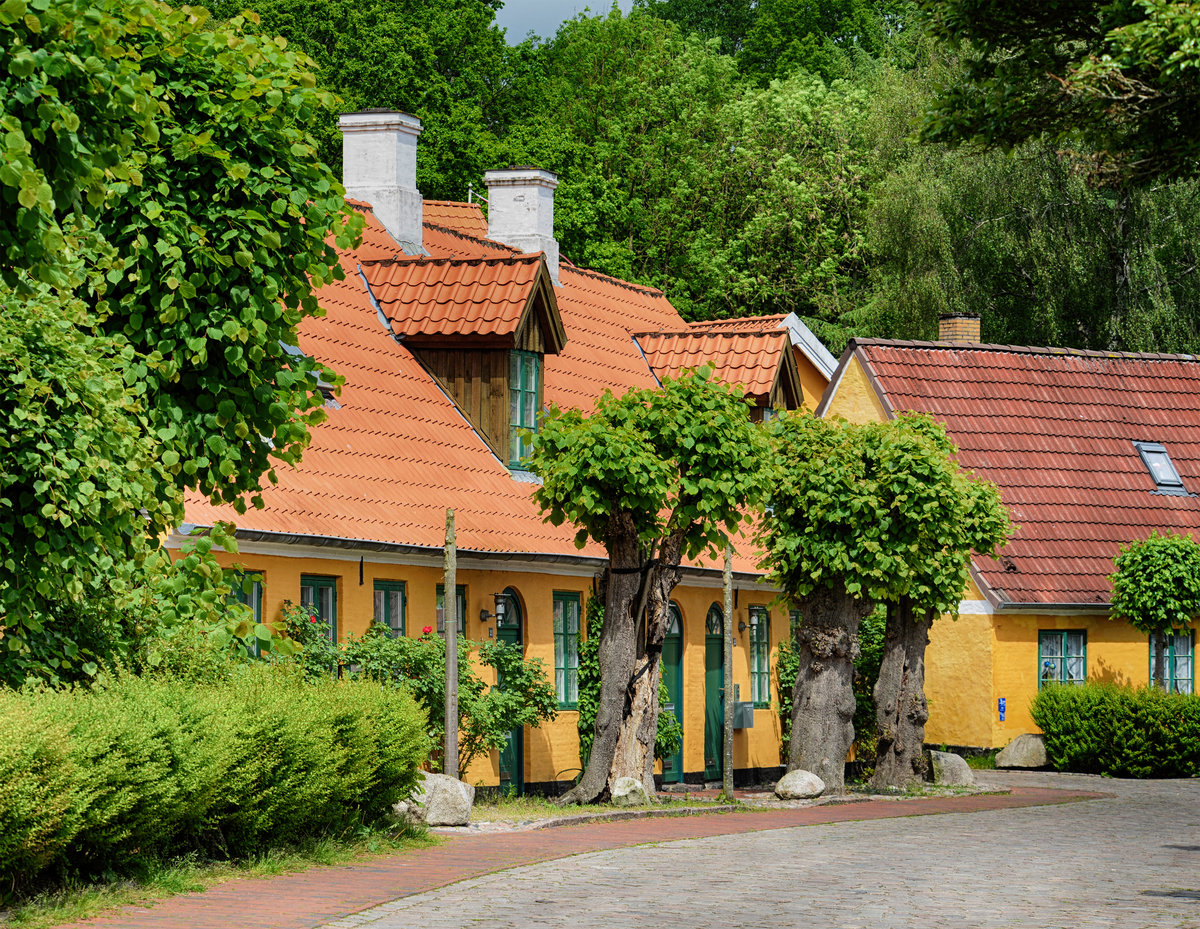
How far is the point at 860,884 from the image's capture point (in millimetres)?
13641

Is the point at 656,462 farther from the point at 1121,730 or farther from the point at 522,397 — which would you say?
the point at 1121,730

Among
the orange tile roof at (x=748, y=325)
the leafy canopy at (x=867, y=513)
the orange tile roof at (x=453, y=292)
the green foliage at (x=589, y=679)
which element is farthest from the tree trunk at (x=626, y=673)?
the orange tile roof at (x=748, y=325)

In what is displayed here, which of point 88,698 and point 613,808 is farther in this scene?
point 613,808

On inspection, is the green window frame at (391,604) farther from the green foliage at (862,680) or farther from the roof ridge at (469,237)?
the green foliage at (862,680)

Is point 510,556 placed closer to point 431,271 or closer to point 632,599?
point 632,599

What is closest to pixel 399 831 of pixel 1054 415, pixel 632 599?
pixel 632 599

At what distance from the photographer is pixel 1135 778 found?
94.2 ft

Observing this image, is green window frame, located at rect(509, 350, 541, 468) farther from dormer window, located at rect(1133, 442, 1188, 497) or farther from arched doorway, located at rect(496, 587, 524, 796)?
dormer window, located at rect(1133, 442, 1188, 497)

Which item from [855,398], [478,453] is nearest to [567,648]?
[478,453]

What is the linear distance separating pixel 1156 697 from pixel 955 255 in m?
18.2

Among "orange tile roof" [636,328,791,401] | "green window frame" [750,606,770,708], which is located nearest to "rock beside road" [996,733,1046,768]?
"green window frame" [750,606,770,708]

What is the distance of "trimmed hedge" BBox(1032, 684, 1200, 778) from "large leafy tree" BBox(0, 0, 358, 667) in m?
17.5

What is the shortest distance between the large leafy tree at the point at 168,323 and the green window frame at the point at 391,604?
526cm

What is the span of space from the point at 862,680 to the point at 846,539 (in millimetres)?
5086
